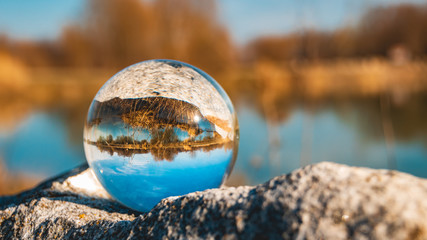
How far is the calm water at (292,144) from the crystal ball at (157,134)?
317cm

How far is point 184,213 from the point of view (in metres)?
1.44

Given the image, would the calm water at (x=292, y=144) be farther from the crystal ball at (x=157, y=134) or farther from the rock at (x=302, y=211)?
the rock at (x=302, y=211)

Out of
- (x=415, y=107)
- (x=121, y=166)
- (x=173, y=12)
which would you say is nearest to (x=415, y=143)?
(x=415, y=107)

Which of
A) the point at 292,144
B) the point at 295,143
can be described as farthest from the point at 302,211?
the point at 295,143

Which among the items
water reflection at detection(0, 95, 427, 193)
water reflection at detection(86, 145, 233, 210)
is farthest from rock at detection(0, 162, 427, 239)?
water reflection at detection(0, 95, 427, 193)

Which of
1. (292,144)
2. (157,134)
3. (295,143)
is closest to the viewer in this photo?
(157,134)

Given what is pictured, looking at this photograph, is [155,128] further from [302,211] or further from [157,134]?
[302,211]

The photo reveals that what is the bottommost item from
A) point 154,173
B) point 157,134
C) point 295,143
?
point 295,143

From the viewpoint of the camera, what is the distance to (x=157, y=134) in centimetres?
189

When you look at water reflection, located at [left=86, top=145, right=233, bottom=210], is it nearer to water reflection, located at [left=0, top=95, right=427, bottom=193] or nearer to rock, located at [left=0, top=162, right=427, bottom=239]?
rock, located at [left=0, top=162, right=427, bottom=239]

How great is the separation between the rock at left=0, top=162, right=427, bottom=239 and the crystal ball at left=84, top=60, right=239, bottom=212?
36 cm

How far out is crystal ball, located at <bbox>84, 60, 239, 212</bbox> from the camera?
1902mm

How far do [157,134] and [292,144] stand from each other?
22.7 feet

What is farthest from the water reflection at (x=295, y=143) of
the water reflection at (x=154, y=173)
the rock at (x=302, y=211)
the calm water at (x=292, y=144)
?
the rock at (x=302, y=211)
